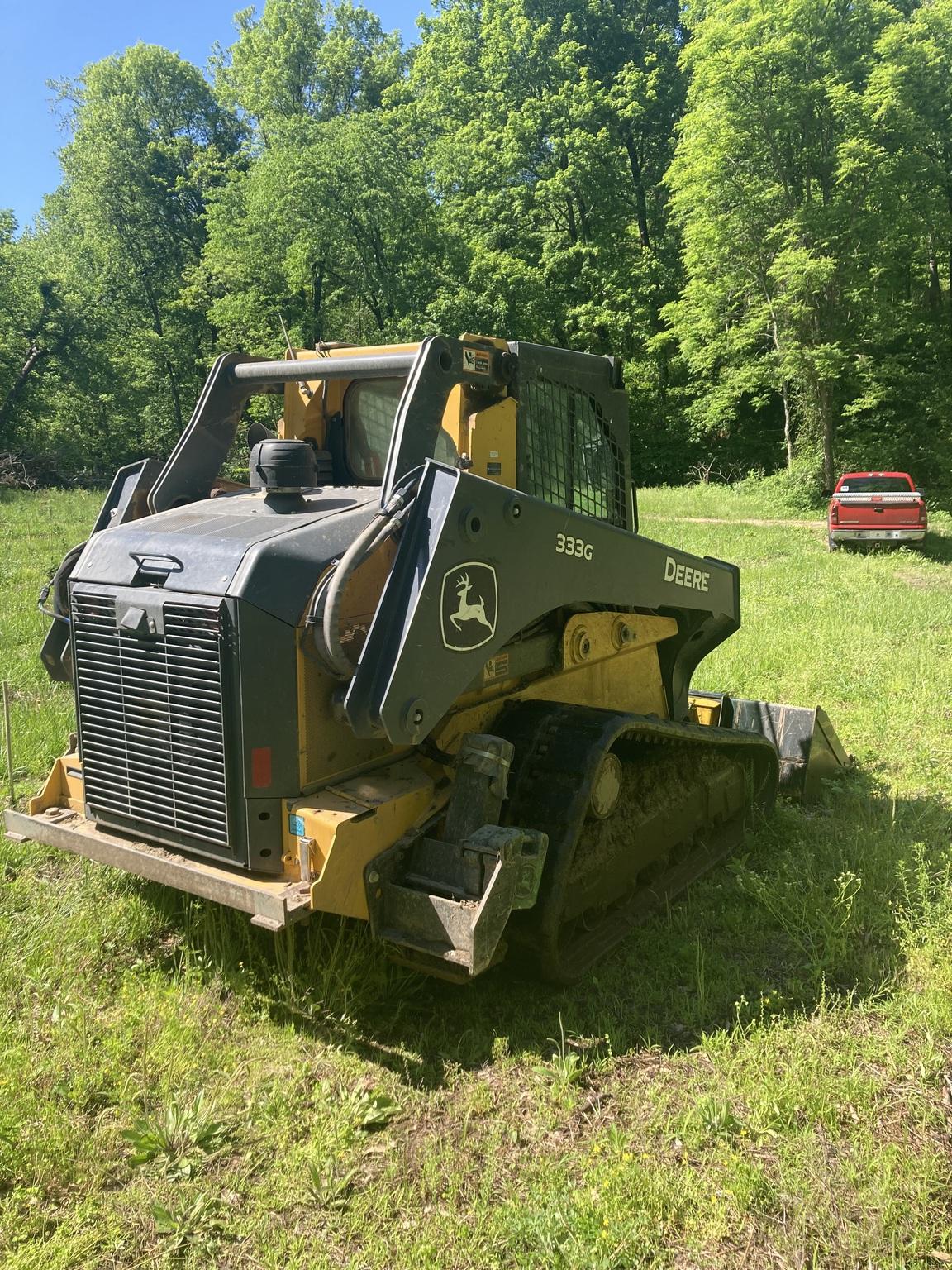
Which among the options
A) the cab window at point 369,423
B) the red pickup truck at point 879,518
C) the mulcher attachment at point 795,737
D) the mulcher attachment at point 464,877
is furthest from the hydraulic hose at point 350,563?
the red pickup truck at point 879,518

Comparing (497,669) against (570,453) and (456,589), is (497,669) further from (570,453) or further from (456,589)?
(570,453)

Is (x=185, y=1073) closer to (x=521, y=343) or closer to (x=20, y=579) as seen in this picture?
(x=521, y=343)

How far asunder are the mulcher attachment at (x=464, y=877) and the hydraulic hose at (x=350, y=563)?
0.63 meters

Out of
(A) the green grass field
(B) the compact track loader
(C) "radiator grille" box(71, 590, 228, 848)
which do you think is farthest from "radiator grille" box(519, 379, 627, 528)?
(A) the green grass field

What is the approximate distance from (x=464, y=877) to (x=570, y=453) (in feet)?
7.74

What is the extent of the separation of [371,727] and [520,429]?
5.79ft

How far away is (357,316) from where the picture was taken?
32.7m

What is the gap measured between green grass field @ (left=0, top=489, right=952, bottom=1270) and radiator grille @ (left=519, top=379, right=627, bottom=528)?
2.09 meters

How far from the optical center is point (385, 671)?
3.30 metres

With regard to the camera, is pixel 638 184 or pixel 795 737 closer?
pixel 795 737

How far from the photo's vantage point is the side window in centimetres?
485

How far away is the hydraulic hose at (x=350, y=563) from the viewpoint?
3.37m

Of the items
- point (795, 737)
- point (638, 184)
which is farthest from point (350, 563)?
point (638, 184)

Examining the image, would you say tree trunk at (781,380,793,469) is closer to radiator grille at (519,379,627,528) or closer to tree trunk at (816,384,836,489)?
tree trunk at (816,384,836,489)
